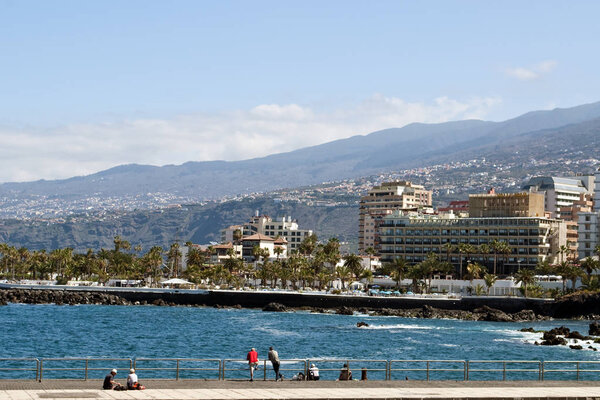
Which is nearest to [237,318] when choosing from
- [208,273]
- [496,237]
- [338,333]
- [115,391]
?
[338,333]

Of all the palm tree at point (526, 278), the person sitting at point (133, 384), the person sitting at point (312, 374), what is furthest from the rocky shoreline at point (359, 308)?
the person sitting at point (133, 384)

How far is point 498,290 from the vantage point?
152500mm

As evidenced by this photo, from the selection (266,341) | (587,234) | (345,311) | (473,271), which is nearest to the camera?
(266,341)

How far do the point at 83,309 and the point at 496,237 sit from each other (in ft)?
253

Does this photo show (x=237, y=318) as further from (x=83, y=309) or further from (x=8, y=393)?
(x=8, y=393)

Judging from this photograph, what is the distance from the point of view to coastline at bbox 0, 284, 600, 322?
131 meters

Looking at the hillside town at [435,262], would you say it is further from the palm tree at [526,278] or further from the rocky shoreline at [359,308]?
the rocky shoreline at [359,308]

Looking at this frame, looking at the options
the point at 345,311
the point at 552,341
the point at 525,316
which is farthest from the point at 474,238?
the point at 552,341

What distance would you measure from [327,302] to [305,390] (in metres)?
107

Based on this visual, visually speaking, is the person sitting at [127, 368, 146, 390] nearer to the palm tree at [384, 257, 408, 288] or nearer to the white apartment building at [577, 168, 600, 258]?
the palm tree at [384, 257, 408, 288]

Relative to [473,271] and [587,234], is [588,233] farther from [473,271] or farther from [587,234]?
[473,271]

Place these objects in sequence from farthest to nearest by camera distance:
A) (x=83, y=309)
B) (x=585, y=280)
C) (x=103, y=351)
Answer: (x=585, y=280)
(x=83, y=309)
(x=103, y=351)

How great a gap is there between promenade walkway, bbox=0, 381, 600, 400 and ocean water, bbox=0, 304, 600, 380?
14408 millimetres

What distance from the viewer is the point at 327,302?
143750mm
